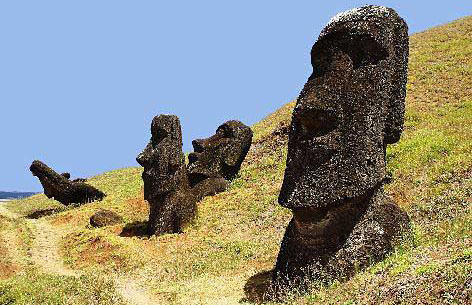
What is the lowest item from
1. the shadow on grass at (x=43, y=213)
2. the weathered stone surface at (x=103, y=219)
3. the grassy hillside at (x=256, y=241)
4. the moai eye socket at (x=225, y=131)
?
the grassy hillside at (x=256, y=241)

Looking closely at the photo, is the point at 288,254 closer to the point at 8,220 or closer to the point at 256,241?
the point at 256,241

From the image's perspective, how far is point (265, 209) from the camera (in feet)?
73.3

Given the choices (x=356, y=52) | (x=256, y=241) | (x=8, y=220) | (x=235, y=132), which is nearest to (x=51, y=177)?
(x=8, y=220)

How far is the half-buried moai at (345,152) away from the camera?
12.1m

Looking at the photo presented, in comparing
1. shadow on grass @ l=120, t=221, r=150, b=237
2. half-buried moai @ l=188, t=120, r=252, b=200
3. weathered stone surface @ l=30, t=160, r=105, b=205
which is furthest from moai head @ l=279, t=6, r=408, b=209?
weathered stone surface @ l=30, t=160, r=105, b=205

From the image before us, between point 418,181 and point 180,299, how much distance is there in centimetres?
1080

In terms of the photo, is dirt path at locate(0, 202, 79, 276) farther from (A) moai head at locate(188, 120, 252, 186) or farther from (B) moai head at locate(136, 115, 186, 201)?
(A) moai head at locate(188, 120, 252, 186)

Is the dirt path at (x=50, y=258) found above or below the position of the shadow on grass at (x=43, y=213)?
below

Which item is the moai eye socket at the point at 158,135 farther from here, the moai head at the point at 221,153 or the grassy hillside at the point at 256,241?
the moai head at the point at 221,153

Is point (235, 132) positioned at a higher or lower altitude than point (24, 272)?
higher

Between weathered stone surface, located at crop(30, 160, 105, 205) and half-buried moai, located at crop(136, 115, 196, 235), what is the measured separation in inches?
389

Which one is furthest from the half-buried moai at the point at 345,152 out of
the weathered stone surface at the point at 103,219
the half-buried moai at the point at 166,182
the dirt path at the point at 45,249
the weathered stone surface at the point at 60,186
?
the weathered stone surface at the point at 60,186

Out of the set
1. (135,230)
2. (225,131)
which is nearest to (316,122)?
(135,230)

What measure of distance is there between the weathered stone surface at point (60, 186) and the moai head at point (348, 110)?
2051 cm
